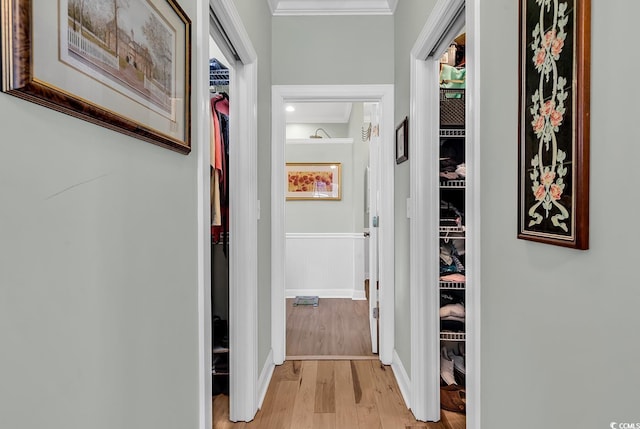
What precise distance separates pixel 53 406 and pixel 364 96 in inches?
100.0

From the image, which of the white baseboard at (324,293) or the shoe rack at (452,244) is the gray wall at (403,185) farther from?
the white baseboard at (324,293)

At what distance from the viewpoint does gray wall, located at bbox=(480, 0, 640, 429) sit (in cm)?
69

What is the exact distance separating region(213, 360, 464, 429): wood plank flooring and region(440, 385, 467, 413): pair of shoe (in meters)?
0.08

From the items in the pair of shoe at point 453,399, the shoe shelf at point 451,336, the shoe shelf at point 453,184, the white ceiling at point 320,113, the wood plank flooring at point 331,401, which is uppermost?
the white ceiling at point 320,113

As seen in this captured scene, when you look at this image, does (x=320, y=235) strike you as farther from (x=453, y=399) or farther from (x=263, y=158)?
(x=453, y=399)

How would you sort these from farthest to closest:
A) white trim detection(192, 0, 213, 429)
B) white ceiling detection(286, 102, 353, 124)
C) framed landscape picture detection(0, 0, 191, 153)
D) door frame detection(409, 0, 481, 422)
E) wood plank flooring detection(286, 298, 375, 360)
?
white ceiling detection(286, 102, 353, 124), wood plank flooring detection(286, 298, 375, 360), door frame detection(409, 0, 481, 422), white trim detection(192, 0, 213, 429), framed landscape picture detection(0, 0, 191, 153)

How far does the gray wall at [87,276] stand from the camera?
55 centimetres

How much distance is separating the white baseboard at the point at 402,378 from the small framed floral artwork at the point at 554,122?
5.15 feet

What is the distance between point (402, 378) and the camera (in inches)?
94.0

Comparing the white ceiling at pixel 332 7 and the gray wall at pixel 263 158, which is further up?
the white ceiling at pixel 332 7

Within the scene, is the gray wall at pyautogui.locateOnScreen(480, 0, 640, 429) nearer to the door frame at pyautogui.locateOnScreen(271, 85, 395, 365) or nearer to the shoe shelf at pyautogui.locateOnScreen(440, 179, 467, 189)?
the shoe shelf at pyautogui.locateOnScreen(440, 179, 467, 189)

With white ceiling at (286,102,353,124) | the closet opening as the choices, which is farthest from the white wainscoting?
the closet opening

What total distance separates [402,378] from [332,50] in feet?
7.53

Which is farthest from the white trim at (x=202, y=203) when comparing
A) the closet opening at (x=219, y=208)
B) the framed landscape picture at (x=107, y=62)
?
the closet opening at (x=219, y=208)
